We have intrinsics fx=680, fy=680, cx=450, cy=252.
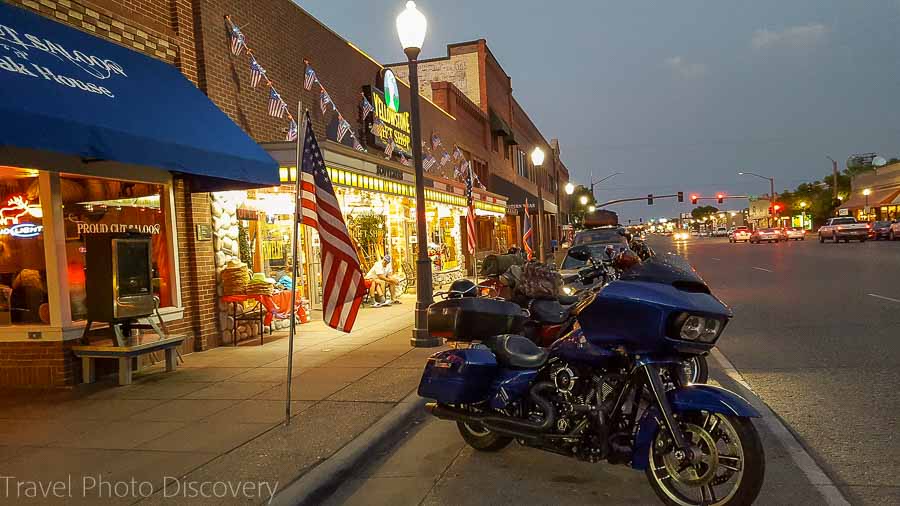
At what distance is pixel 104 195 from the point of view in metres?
9.01

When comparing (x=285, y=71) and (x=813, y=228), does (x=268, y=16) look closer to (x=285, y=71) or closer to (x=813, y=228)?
(x=285, y=71)

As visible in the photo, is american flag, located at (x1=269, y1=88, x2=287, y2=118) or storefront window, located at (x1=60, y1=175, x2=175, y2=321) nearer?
storefront window, located at (x1=60, y1=175, x2=175, y2=321)

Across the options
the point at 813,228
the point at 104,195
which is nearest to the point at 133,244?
the point at 104,195

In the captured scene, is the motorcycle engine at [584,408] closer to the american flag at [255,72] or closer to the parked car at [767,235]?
the american flag at [255,72]

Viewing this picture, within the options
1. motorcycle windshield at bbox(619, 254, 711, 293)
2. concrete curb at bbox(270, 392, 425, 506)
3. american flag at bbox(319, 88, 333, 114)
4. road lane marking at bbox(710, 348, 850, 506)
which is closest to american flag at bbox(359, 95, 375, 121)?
american flag at bbox(319, 88, 333, 114)

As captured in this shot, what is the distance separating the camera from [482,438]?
5.48 meters

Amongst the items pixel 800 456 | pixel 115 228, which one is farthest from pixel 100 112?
pixel 800 456

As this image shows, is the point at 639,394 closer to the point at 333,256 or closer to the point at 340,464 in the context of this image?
the point at 340,464

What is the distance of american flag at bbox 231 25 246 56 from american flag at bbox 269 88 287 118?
1100 mm

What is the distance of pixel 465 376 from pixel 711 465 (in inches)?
72.0

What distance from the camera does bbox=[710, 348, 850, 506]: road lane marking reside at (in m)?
4.27

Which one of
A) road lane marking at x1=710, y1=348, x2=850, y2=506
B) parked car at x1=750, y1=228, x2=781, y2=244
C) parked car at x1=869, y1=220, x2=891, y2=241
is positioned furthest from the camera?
parked car at x1=750, y1=228, x2=781, y2=244

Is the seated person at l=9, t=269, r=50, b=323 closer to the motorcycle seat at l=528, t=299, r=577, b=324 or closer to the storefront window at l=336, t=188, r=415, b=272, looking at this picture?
the motorcycle seat at l=528, t=299, r=577, b=324

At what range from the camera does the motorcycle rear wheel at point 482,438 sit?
5418 mm
